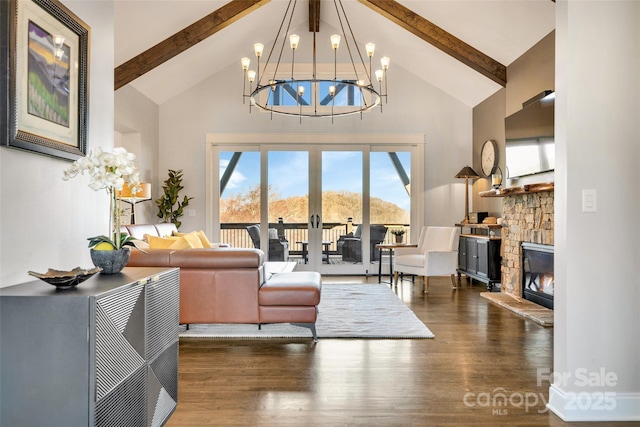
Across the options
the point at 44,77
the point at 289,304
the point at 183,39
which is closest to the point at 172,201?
the point at 183,39

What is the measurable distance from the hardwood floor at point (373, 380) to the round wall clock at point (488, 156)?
3131mm

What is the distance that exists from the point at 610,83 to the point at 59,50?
2.65 m

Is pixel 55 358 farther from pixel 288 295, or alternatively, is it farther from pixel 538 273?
pixel 538 273

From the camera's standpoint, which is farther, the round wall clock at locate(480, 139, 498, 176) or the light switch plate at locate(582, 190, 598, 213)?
the round wall clock at locate(480, 139, 498, 176)

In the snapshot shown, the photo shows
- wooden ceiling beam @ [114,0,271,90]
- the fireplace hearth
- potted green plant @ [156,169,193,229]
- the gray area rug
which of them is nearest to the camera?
the gray area rug

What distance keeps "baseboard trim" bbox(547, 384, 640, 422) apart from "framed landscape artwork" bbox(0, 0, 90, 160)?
2722mm

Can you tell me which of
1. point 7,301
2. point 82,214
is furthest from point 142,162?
point 7,301

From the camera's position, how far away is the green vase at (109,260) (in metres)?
1.92

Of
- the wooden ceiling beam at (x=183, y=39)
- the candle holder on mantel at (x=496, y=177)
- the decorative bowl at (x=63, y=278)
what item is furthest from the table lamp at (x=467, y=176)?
the decorative bowl at (x=63, y=278)

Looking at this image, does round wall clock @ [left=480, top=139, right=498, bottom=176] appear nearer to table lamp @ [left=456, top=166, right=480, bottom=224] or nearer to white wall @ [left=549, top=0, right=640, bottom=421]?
table lamp @ [left=456, top=166, right=480, bottom=224]

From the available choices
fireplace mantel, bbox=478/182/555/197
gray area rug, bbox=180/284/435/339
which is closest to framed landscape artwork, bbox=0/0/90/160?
gray area rug, bbox=180/284/435/339

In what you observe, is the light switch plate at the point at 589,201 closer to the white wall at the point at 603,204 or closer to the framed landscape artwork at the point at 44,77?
the white wall at the point at 603,204

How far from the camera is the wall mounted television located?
14.9 ft

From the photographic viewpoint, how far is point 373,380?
107 inches
